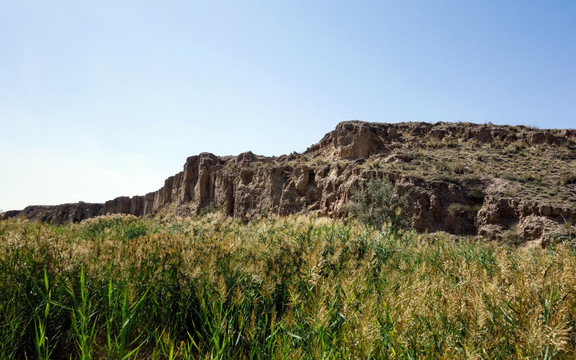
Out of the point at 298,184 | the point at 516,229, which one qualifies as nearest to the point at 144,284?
the point at 516,229

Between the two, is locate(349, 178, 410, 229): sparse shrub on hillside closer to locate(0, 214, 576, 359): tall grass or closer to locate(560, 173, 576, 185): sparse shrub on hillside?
locate(560, 173, 576, 185): sparse shrub on hillside

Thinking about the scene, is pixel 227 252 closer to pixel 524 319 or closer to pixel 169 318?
pixel 169 318

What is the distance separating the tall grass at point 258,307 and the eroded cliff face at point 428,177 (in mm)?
13682

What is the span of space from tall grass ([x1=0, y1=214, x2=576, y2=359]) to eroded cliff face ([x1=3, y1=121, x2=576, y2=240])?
44.9 ft

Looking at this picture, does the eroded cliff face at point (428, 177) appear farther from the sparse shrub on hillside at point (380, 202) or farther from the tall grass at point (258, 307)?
the tall grass at point (258, 307)

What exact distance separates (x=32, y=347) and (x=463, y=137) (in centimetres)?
4239

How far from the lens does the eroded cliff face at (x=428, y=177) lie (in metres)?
24.4

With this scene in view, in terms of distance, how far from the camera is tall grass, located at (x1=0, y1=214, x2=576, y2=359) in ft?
6.31

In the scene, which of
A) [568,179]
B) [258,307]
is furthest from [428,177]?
[258,307]

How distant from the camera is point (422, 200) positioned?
89.0 ft

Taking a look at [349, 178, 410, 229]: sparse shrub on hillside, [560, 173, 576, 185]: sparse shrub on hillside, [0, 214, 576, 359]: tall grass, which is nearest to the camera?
[0, 214, 576, 359]: tall grass

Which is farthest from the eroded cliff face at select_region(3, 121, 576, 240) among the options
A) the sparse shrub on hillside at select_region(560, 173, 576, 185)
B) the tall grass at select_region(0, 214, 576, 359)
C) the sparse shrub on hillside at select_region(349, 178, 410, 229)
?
the tall grass at select_region(0, 214, 576, 359)

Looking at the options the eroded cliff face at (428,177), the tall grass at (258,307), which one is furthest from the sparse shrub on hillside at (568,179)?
the tall grass at (258,307)

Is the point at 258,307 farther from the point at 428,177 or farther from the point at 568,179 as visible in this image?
the point at 568,179
